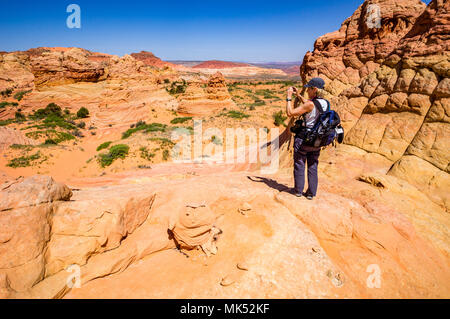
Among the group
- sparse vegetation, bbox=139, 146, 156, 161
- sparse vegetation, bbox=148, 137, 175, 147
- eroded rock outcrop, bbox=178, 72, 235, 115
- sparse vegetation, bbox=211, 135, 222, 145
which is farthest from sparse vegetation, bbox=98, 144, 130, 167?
eroded rock outcrop, bbox=178, 72, 235, 115

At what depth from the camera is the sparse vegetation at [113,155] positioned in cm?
1259

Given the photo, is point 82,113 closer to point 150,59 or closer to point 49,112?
point 49,112

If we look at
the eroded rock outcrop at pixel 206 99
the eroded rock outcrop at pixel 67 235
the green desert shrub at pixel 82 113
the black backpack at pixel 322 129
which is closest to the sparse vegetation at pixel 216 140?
the eroded rock outcrop at pixel 206 99

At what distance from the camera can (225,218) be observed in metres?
3.69

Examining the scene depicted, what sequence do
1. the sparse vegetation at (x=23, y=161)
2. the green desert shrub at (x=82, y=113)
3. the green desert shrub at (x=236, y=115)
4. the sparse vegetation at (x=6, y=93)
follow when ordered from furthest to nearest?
the sparse vegetation at (x=6, y=93) → the green desert shrub at (x=82, y=113) → the green desert shrub at (x=236, y=115) → the sparse vegetation at (x=23, y=161)

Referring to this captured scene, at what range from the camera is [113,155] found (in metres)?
13.1

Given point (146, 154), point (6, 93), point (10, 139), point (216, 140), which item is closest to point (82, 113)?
point (10, 139)

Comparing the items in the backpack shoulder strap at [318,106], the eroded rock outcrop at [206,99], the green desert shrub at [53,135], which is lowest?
the green desert shrub at [53,135]

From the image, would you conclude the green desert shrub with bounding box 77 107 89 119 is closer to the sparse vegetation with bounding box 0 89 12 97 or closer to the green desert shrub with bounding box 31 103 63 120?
the green desert shrub with bounding box 31 103 63 120

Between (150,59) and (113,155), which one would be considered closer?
(113,155)

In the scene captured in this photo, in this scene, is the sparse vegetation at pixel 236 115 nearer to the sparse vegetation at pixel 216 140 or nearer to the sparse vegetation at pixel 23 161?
the sparse vegetation at pixel 216 140

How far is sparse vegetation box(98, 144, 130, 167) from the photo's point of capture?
41.3 feet

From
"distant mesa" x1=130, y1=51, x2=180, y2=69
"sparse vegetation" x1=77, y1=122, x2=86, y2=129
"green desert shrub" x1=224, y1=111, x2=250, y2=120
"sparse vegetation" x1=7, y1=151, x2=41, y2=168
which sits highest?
"distant mesa" x1=130, y1=51, x2=180, y2=69
